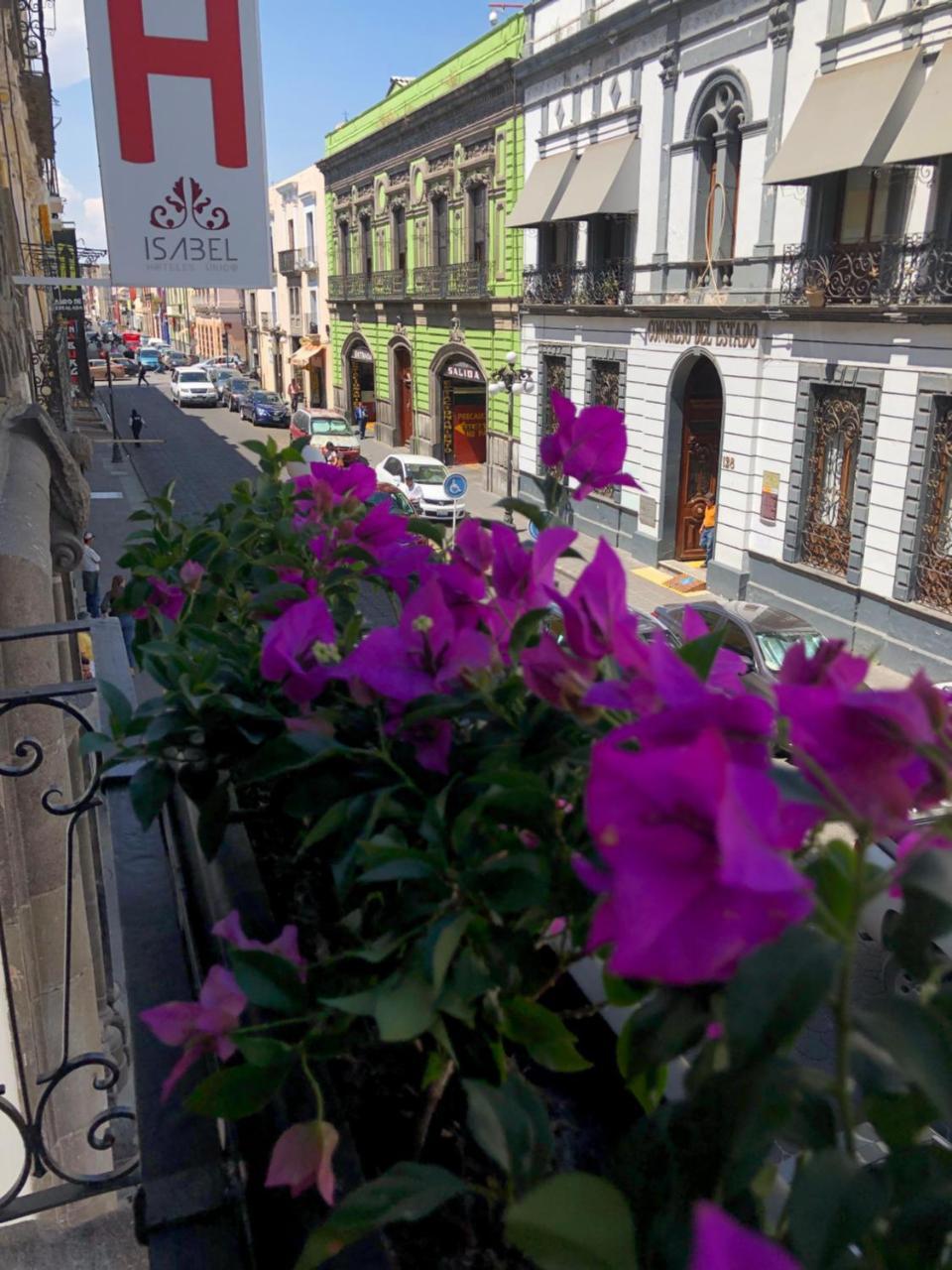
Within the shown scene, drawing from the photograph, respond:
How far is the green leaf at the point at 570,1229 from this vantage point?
607 mm

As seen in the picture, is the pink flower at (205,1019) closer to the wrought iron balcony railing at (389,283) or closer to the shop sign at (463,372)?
the shop sign at (463,372)

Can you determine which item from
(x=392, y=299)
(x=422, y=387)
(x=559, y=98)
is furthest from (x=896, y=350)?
(x=392, y=299)

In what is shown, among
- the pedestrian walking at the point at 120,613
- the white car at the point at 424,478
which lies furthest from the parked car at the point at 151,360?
the pedestrian walking at the point at 120,613

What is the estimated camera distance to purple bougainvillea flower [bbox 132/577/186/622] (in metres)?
2.07

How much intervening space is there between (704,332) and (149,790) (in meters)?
16.2

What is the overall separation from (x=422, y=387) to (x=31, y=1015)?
2588 cm

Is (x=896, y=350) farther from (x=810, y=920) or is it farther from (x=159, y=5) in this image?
(x=810, y=920)

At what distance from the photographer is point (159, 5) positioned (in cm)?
491

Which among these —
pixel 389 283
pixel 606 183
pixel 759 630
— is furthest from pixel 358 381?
pixel 759 630

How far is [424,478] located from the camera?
2100 cm

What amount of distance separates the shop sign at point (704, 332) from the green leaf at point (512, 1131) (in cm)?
1546

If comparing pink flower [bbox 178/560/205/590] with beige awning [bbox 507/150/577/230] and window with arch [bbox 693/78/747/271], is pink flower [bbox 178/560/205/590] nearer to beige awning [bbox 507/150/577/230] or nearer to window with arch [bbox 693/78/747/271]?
window with arch [bbox 693/78/747/271]

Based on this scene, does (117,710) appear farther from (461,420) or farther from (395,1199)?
(461,420)

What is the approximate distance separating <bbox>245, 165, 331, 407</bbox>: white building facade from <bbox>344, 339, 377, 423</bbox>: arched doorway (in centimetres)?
Answer: 240
